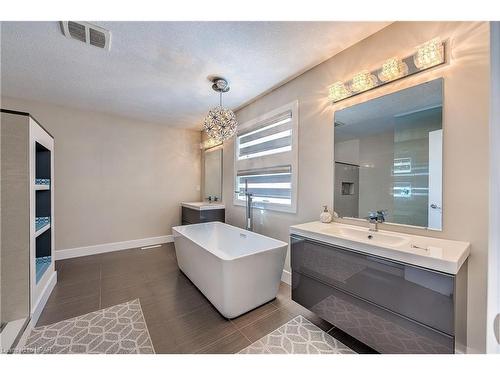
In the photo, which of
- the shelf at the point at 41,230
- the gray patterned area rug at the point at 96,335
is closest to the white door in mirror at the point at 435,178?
the gray patterned area rug at the point at 96,335

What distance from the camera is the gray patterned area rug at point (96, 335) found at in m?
1.44

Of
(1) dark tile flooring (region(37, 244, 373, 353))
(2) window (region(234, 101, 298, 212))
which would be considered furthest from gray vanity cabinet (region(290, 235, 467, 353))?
(2) window (region(234, 101, 298, 212))

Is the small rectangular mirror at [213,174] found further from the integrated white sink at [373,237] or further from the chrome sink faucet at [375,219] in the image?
the chrome sink faucet at [375,219]

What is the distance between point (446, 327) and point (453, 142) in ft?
3.74

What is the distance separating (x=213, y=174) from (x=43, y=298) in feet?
9.78

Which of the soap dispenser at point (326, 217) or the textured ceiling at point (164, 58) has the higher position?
the textured ceiling at point (164, 58)

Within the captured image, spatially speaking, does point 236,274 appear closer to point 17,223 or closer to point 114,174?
point 17,223

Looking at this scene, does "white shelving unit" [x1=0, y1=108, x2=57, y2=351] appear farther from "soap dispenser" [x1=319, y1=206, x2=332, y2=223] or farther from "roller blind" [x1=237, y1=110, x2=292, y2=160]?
"soap dispenser" [x1=319, y1=206, x2=332, y2=223]

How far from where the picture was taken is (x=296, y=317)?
181cm

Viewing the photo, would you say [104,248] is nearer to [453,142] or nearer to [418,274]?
[418,274]

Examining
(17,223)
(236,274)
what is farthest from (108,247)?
(236,274)

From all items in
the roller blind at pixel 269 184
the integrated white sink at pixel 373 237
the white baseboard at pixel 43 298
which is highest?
the roller blind at pixel 269 184

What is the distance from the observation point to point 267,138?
292 centimetres

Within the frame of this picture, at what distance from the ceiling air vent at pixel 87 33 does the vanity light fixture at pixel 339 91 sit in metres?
2.11
